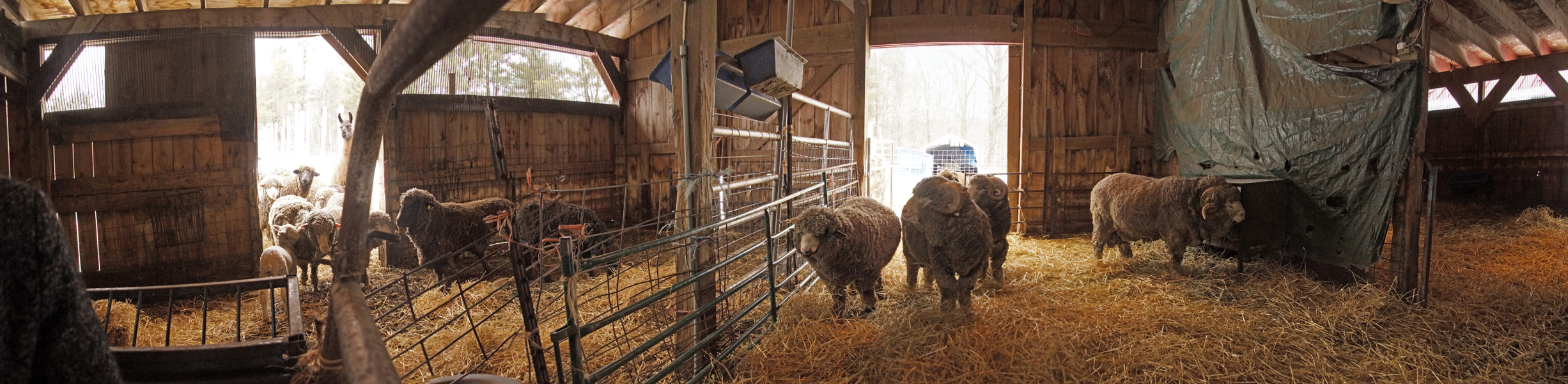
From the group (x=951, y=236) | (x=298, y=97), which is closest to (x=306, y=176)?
(x=951, y=236)

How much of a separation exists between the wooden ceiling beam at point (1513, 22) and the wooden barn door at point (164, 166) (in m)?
12.6

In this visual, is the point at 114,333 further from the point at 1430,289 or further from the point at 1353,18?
the point at 1430,289

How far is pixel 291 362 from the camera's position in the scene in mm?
1867

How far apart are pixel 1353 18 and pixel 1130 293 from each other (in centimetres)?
257

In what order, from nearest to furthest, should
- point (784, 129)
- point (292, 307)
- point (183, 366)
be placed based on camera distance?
point (183, 366)
point (292, 307)
point (784, 129)

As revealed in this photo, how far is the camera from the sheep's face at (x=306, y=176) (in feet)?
27.1

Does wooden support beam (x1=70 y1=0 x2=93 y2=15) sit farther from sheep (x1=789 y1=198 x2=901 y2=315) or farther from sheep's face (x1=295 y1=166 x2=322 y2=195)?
sheep (x1=789 y1=198 x2=901 y2=315)

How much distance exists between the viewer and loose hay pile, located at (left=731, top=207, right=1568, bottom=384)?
325 cm

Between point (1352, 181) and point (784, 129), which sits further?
point (1352, 181)

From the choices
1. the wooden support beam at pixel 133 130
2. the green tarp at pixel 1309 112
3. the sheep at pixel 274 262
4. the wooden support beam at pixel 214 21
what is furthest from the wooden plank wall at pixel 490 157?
the green tarp at pixel 1309 112

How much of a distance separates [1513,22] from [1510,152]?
337cm

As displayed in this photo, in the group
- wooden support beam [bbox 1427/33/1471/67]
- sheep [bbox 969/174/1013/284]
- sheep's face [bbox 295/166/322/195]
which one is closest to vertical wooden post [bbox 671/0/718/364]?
sheep [bbox 969/174/1013/284]

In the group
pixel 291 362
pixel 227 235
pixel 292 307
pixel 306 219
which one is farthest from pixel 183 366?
pixel 227 235

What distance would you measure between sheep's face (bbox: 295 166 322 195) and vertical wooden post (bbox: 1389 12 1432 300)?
1146 centimetres
